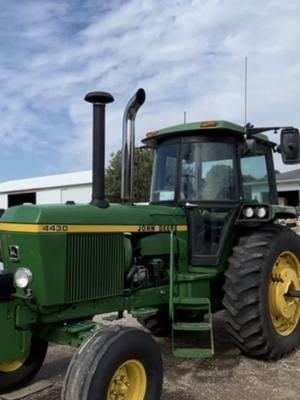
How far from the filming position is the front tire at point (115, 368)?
3.45 meters

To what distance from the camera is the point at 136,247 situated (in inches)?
195

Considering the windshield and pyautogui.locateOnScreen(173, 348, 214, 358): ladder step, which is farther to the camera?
the windshield

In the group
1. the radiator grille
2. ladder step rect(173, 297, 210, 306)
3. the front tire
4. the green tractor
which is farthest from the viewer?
ladder step rect(173, 297, 210, 306)

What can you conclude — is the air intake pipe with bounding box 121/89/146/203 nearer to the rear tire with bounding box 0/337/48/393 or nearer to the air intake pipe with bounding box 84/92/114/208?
the air intake pipe with bounding box 84/92/114/208

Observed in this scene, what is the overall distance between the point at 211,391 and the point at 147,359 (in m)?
0.96

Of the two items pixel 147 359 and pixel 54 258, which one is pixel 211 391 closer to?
pixel 147 359

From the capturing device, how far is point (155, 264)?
504cm

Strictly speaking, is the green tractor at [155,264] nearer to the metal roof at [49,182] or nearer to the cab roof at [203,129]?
the cab roof at [203,129]

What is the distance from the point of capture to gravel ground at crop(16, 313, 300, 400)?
4.46m

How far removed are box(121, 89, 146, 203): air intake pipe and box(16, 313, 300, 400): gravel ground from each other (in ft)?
5.58

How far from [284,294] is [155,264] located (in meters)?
1.47

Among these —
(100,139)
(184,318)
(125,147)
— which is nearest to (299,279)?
(184,318)

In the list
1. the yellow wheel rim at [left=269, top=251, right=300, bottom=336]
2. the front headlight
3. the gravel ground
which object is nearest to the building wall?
the yellow wheel rim at [left=269, top=251, right=300, bottom=336]

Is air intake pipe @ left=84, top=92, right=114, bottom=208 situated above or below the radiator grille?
above
